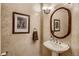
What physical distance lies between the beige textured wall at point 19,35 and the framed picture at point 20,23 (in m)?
0.04

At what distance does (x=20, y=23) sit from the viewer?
6.91ft

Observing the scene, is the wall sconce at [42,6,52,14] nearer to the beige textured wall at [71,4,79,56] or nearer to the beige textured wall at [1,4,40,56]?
the beige textured wall at [1,4,40,56]

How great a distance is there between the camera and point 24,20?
6.95ft

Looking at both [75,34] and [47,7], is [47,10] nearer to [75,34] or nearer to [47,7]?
[47,7]

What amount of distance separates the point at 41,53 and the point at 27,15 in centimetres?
48

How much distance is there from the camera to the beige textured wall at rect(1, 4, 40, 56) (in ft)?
6.87

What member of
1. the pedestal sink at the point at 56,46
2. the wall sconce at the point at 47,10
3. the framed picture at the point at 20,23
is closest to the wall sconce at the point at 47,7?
the wall sconce at the point at 47,10

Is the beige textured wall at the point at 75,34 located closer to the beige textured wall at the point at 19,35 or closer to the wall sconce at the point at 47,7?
the wall sconce at the point at 47,7

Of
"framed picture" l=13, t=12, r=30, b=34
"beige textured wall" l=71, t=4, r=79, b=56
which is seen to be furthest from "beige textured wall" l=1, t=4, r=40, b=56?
"beige textured wall" l=71, t=4, r=79, b=56

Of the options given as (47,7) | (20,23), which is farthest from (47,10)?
(20,23)

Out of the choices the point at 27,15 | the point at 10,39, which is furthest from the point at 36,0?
the point at 10,39

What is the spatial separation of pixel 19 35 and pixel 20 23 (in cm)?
14

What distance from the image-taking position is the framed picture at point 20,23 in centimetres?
210

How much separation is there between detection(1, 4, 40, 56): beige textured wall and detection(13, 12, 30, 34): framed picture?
0.04 metres
